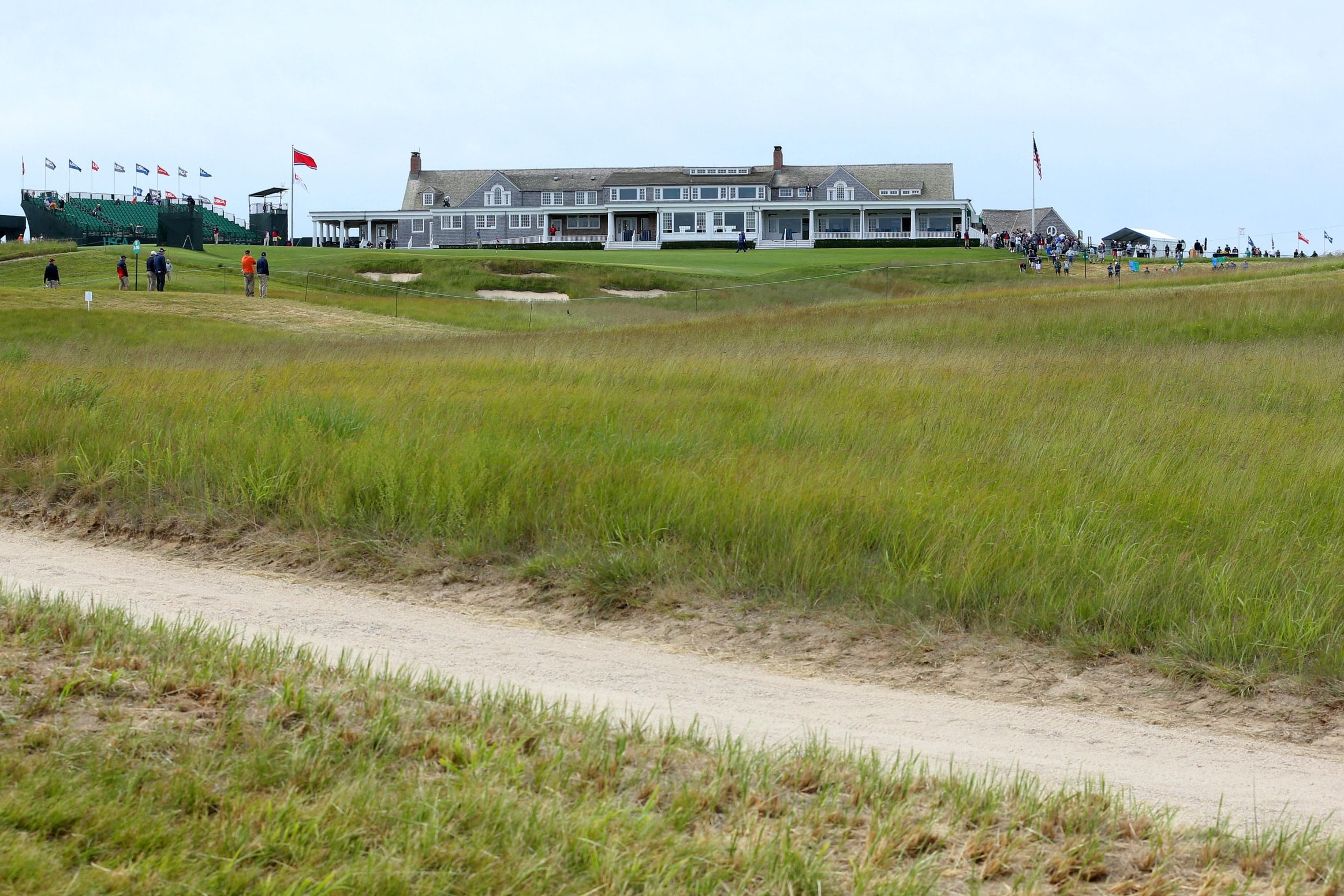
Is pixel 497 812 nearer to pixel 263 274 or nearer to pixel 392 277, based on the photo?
pixel 263 274

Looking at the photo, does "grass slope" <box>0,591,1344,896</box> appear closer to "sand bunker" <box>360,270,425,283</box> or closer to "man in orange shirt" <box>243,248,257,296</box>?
"man in orange shirt" <box>243,248,257,296</box>

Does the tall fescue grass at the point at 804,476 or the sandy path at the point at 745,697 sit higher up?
the tall fescue grass at the point at 804,476

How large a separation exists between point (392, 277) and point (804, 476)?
47.3 metres

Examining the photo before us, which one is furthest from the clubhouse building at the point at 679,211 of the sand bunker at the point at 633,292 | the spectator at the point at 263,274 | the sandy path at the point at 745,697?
the sandy path at the point at 745,697

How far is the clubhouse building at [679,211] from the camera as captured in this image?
8988 centimetres

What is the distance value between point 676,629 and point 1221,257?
64.8m

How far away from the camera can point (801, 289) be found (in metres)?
36.0

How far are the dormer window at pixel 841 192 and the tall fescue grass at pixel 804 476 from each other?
76.4 meters

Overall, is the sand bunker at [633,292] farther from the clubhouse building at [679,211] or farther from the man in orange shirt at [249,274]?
the clubhouse building at [679,211]

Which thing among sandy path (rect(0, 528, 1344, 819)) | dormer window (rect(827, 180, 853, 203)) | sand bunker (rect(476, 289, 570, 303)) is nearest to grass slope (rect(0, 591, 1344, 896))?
sandy path (rect(0, 528, 1344, 819))

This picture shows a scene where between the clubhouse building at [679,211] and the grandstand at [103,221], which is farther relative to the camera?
the clubhouse building at [679,211]

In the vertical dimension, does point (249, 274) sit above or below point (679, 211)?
below

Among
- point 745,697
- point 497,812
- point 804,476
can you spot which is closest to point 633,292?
point 804,476

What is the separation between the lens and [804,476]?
8.91 meters
